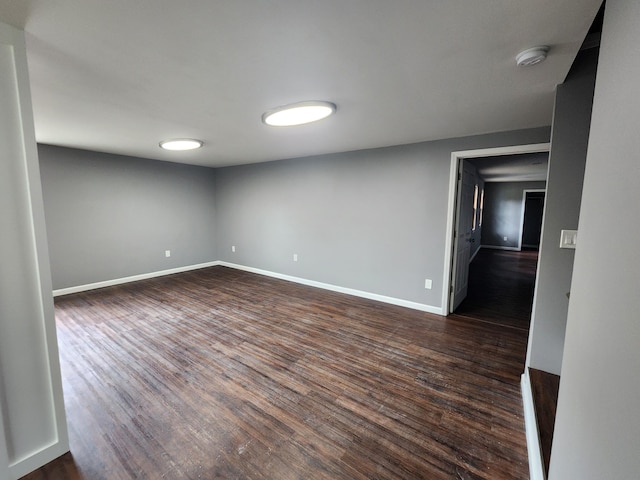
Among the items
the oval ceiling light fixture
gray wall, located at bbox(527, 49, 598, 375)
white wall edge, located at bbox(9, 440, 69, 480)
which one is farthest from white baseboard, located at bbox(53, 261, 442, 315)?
white wall edge, located at bbox(9, 440, 69, 480)

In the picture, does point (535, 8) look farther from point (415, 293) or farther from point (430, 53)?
point (415, 293)

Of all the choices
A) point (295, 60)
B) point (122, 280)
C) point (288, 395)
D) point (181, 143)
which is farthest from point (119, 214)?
point (295, 60)

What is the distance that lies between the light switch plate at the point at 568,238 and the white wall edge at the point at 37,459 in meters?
3.45

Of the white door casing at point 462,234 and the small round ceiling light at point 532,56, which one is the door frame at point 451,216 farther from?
the small round ceiling light at point 532,56

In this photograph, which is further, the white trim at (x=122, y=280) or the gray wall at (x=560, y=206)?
the white trim at (x=122, y=280)

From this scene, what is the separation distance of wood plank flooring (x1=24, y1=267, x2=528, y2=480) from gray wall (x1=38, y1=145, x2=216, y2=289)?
113 centimetres

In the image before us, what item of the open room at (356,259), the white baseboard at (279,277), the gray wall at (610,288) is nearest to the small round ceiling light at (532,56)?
the open room at (356,259)

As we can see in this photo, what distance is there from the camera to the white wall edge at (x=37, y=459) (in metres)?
1.40

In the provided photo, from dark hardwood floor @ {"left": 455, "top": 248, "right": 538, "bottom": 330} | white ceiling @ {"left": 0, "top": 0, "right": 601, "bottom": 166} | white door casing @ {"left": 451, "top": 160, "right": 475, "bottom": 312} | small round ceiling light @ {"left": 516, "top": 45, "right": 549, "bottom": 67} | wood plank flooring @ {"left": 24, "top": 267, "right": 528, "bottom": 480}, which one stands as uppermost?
white ceiling @ {"left": 0, "top": 0, "right": 601, "bottom": 166}

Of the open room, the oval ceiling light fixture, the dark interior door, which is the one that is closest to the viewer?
the open room

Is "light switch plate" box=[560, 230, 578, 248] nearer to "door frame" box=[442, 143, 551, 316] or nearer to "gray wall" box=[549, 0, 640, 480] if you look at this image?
"gray wall" box=[549, 0, 640, 480]

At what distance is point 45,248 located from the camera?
4.81 feet

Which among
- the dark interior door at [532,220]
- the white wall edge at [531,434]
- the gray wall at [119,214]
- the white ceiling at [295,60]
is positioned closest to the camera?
the white ceiling at [295,60]

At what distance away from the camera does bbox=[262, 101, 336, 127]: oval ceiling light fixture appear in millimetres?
2229
